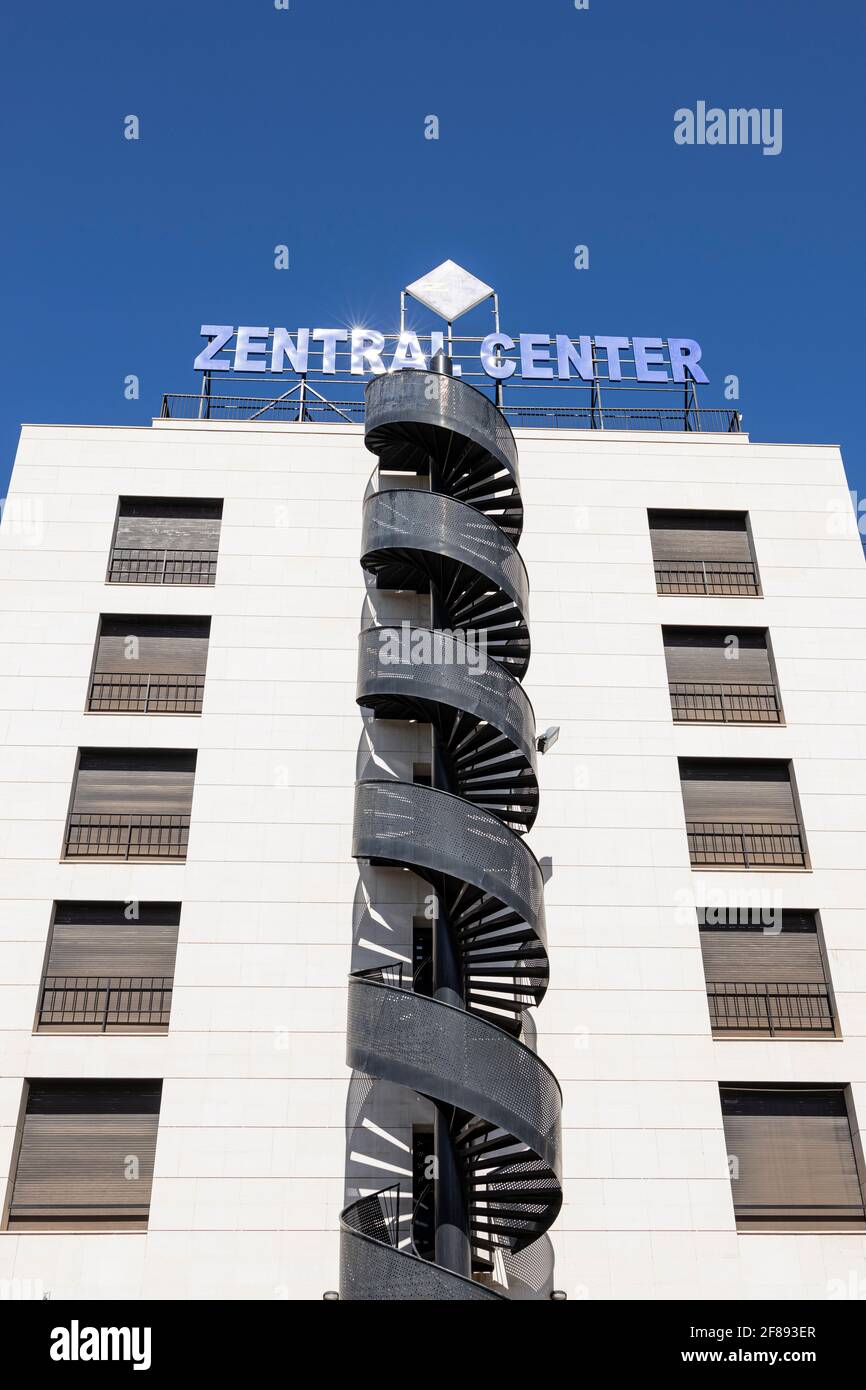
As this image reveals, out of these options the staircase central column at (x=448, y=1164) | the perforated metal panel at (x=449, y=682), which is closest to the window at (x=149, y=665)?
the perforated metal panel at (x=449, y=682)

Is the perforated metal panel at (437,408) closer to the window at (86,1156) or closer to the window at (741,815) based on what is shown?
the window at (741,815)

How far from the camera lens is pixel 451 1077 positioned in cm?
1420

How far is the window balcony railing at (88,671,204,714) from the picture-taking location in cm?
1933

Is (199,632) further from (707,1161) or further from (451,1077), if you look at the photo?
(707,1161)

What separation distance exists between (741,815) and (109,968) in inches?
398

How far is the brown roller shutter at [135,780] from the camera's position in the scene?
18.4 meters

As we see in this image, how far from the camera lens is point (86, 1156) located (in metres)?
15.8

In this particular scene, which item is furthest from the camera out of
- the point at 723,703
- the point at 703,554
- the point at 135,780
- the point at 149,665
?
the point at 703,554

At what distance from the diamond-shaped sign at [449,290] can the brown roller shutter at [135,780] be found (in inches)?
437

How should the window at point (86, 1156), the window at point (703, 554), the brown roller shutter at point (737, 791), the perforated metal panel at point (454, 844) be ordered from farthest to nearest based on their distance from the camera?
the window at point (703, 554) < the brown roller shutter at point (737, 791) < the perforated metal panel at point (454, 844) < the window at point (86, 1156)

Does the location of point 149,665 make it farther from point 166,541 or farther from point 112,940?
point 112,940

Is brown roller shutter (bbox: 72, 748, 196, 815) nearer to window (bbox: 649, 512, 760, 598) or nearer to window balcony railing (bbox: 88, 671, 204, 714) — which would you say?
window balcony railing (bbox: 88, 671, 204, 714)

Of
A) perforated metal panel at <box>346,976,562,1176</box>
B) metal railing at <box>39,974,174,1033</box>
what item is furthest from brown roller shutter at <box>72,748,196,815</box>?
perforated metal panel at <box>346,976,562,1176</box>

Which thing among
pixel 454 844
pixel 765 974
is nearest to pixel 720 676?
pixel 765 974
